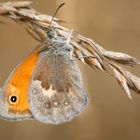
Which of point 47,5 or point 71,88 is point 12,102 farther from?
point 47,5

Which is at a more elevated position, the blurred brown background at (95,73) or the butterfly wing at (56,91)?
the blurred brown background at (95,73)

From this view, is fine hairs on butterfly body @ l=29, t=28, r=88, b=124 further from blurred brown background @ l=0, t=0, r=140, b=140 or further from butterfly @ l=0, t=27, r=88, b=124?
blurred brown background @ l=0, t=0, r=140, b=140

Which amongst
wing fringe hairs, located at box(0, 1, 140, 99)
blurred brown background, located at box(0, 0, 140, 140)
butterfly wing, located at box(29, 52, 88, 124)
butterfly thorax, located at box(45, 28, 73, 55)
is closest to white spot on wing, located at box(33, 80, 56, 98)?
butterfly wing, located at box(29, 52, 88, 124)

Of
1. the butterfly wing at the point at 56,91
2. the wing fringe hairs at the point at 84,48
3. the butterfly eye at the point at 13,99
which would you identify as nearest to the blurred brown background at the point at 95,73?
the butterfly wing at the point at 56,91

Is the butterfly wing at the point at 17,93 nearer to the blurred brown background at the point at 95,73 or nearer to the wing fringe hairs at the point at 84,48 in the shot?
the wing fringe hairs at the point at 84,48

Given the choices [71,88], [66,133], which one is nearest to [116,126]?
[66,133]
